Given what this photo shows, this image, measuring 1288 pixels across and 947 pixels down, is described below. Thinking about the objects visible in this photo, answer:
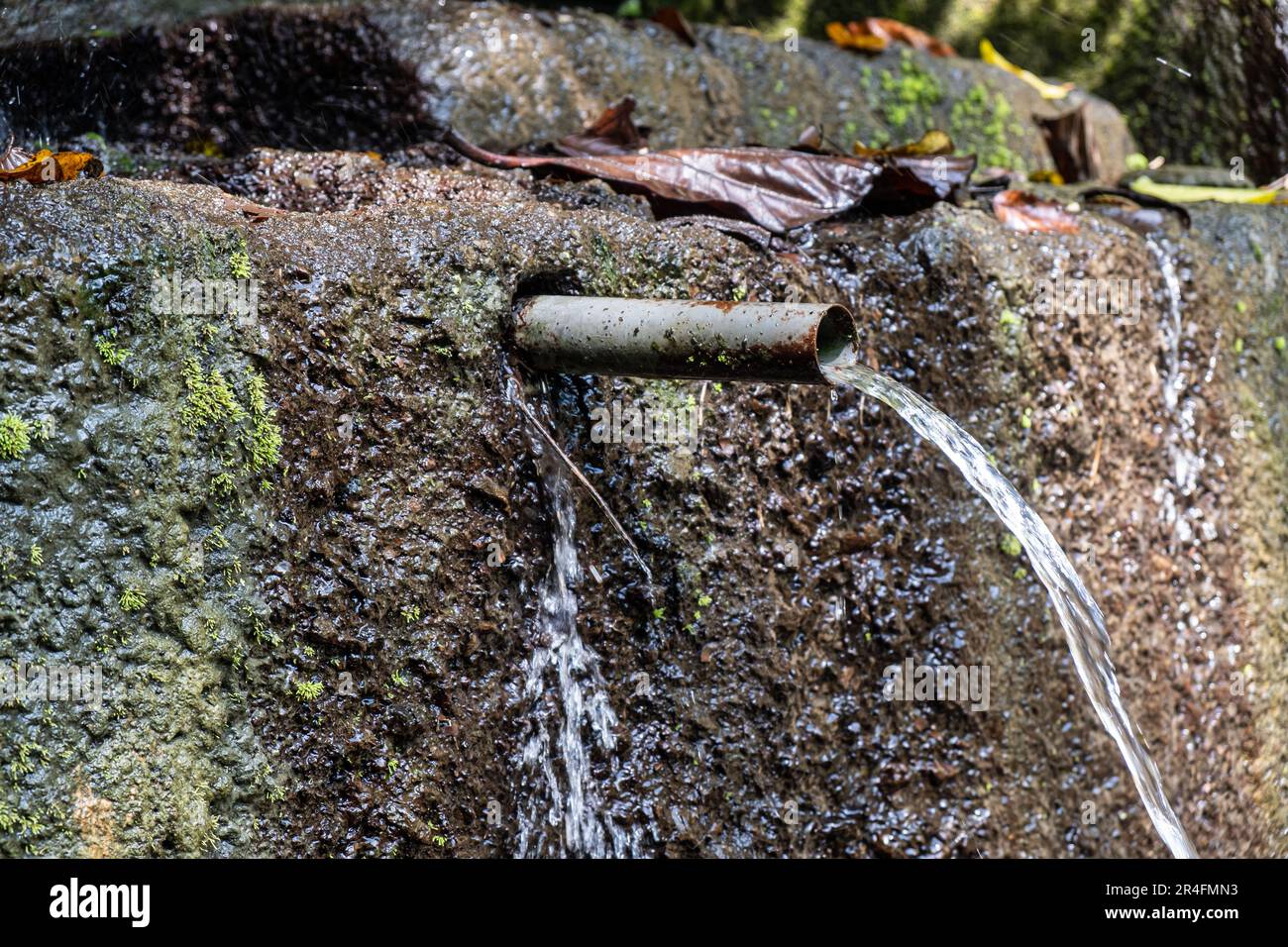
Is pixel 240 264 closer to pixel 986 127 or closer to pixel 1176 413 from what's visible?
pixel 1176 413

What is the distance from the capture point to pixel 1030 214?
9.88ft

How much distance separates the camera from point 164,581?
1.81m

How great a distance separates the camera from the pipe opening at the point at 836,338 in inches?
73.9

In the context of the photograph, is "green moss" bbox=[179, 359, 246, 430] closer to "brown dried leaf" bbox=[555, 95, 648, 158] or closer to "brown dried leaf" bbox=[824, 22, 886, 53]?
"brown dried leaf" bbox=[555, 95, 648, 158]

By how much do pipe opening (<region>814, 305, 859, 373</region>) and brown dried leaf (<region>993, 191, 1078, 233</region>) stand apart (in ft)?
3.61

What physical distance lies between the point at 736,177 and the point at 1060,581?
1.06m

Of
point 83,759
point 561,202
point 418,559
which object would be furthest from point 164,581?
point 561,202

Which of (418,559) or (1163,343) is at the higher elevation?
(1163,343)

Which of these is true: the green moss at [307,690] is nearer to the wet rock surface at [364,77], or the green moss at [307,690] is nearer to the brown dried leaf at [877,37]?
the wet rock surface at [364,77]

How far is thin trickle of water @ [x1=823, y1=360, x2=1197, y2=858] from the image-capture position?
7.34 feet

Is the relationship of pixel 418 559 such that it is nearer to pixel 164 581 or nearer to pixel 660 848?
pixel 164 581

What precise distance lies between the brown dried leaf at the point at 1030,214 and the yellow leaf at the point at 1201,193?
1.88 feet

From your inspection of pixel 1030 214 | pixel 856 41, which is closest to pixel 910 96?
pixel 856 41

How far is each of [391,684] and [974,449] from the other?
1.14 metres
